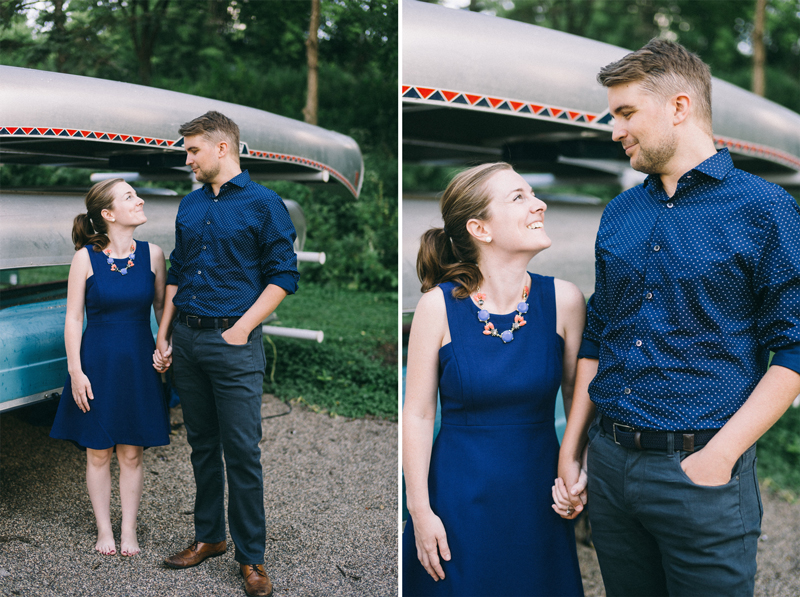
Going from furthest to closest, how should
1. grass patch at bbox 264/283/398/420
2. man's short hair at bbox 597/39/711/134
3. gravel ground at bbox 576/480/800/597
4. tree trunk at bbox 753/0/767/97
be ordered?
tree trunk at bbox 753/0/767/97 < grass patch at bbox 264/283/398/420 < gravel ground at bbox 576/480/800/597 < man's short hair at bbox 597/39/711/134

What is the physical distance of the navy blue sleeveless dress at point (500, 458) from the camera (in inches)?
64.3

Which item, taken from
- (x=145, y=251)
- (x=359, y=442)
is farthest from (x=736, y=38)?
(x=145, y=251)

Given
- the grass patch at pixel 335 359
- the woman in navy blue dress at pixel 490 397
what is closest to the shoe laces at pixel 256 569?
the woman in navy blue dress at pixel 490 397

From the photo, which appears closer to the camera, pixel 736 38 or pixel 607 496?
pixel 607 496

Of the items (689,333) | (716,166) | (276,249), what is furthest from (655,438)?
(276,249)

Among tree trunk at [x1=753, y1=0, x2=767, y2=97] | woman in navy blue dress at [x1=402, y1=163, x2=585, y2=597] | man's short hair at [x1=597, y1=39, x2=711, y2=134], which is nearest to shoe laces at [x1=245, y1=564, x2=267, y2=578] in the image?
woman in navy blue dress at [x1=402, y1=163, x2=585, y2=597]

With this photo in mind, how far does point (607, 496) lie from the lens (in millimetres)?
1544

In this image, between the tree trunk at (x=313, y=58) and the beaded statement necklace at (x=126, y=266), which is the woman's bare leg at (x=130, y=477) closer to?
the beaded statement necklace at (x=126, y=266)

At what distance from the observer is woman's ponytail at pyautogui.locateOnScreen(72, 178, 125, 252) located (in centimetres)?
204

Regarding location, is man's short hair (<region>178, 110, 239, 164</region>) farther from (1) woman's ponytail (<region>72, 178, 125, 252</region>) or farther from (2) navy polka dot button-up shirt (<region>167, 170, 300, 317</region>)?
(1) woman's ponytail (<region>72, 178, 125, 252</region>)

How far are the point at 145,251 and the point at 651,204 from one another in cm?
157

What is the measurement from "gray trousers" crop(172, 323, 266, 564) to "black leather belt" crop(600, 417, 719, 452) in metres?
1.25

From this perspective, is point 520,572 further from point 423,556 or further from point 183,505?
point 183,505

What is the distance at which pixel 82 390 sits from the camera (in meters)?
2.12
